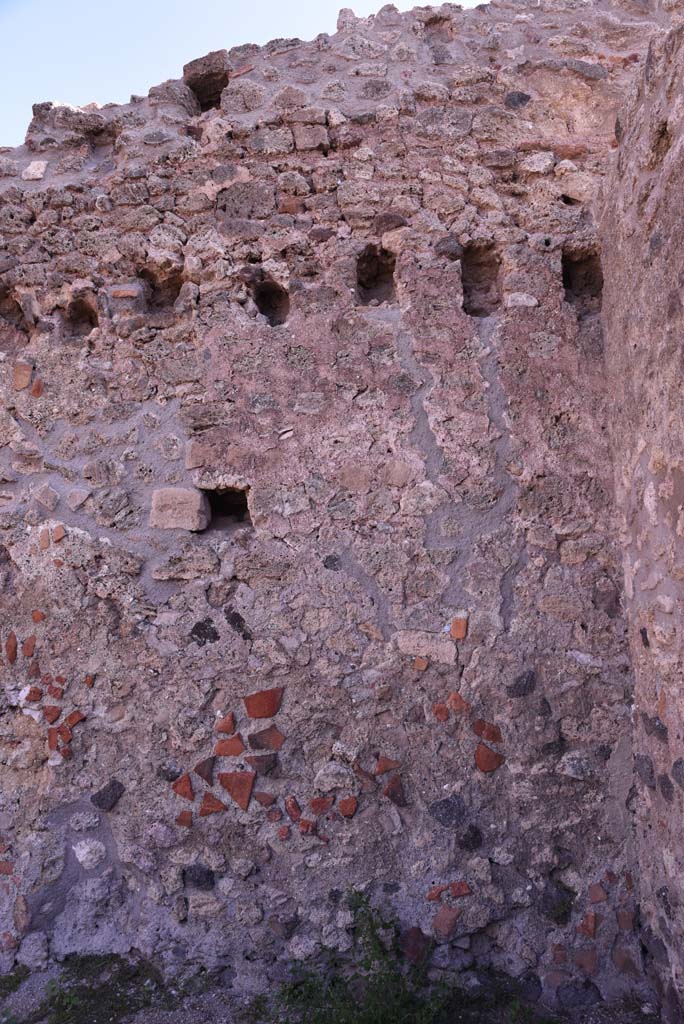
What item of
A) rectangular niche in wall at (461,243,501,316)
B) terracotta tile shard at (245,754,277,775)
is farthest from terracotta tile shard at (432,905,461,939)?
rectangular niche in wall at (461,243,501,316)

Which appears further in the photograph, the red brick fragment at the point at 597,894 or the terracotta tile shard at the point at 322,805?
the terracotta tile shard at the point at 322,805

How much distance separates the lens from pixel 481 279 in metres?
3.53

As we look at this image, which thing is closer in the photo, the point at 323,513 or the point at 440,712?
the point at 440,712

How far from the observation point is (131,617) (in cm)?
311

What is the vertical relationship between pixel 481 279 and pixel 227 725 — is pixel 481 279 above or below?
above

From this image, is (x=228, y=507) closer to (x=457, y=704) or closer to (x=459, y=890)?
(x=457, y=704)

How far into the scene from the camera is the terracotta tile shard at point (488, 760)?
285 cm

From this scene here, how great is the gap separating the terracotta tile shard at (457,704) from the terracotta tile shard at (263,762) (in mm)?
640

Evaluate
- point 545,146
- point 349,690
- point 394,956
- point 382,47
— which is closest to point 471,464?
point 349,690

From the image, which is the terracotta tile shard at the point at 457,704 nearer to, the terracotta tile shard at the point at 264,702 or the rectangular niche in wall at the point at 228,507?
the terracotta tile shard at the point at 264,702

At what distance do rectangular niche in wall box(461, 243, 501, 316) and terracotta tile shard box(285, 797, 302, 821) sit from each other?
2030 mm

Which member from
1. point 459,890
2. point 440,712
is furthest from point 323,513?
point 459,890

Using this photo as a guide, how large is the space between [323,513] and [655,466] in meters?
1.20

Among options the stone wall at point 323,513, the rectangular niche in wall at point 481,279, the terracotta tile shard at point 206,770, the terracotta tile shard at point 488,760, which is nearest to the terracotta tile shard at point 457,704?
the stone wall at point 323,513
